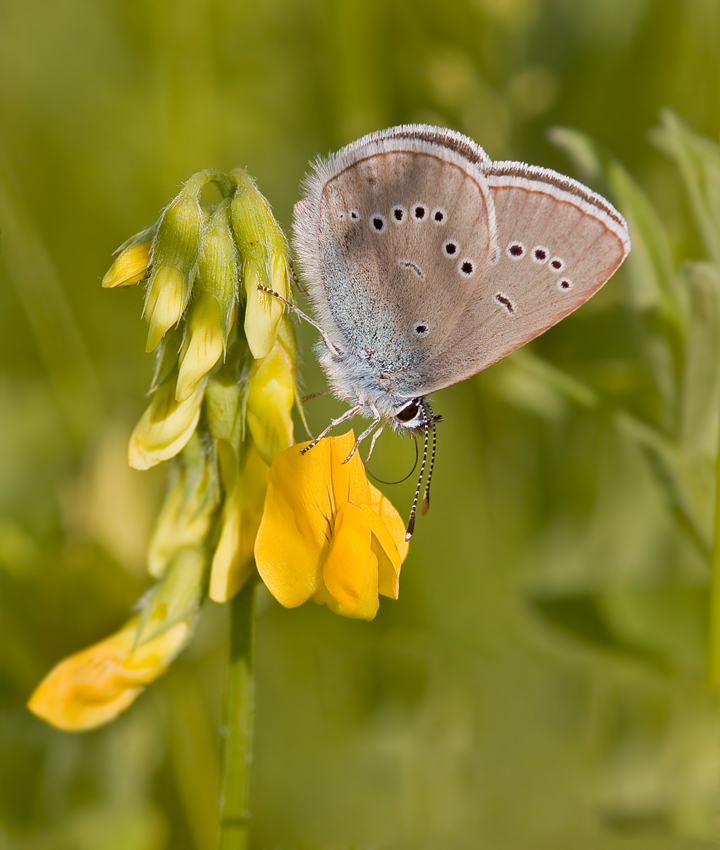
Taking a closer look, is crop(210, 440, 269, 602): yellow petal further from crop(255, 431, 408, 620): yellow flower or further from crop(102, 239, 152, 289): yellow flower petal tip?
crop(102, 239, 152, 289): yellow flower petal tip

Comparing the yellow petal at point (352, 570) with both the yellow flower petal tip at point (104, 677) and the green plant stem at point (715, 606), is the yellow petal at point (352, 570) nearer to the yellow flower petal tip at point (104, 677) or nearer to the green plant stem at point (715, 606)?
the yellow flower petal tip at point (104, 677)

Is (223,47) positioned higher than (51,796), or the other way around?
(223,47)

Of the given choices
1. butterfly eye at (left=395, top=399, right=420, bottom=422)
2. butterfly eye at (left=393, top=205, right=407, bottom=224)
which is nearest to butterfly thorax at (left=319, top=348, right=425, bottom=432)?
butterfly eye at (left=395, top=399, right=420, bottom=422)

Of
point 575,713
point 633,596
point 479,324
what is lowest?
point 575,713

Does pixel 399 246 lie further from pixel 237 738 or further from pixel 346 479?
pixel 237 738

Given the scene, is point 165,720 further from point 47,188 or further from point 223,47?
point 223,47

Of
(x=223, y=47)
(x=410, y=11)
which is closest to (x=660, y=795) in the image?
(x=410, y=11)
